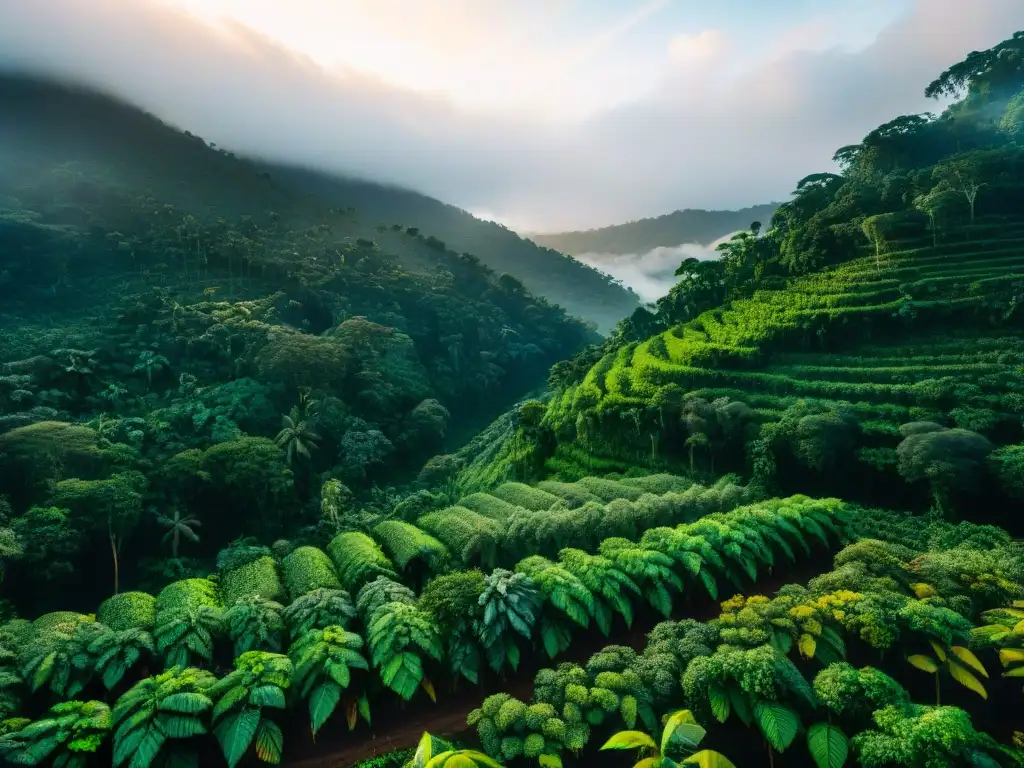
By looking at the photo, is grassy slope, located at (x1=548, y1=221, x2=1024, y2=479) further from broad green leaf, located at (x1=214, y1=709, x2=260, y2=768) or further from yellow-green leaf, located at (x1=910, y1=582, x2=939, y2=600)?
broad green leaf, located at (x1=214, y1=709, x2=260, y2=768)

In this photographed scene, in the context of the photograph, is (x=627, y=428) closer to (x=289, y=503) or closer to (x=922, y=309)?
(x=922, y=309)

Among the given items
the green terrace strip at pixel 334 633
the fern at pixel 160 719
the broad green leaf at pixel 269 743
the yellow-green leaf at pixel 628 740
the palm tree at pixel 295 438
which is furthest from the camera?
the palm tree at pixel 295 438

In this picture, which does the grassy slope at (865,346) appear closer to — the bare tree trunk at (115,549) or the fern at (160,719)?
the bare tree trunk at (115,549)

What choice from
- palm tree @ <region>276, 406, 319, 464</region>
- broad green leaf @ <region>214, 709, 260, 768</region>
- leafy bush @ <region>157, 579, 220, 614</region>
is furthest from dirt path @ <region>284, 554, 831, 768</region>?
palm tree @ <region>276, 406, 319, 464</region>

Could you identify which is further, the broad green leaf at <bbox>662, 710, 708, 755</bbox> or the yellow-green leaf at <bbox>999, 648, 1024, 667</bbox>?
the yellow-green leaf at <bbox>999, 648, 1024, 667</bbox>

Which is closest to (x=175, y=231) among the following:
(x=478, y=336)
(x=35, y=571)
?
(x=478, y=336)

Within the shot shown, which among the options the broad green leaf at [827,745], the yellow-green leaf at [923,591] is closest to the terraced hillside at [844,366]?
the yellow-green leaf at [923,591]

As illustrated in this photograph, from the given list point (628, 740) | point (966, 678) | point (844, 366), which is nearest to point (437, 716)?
point (628, 740)
